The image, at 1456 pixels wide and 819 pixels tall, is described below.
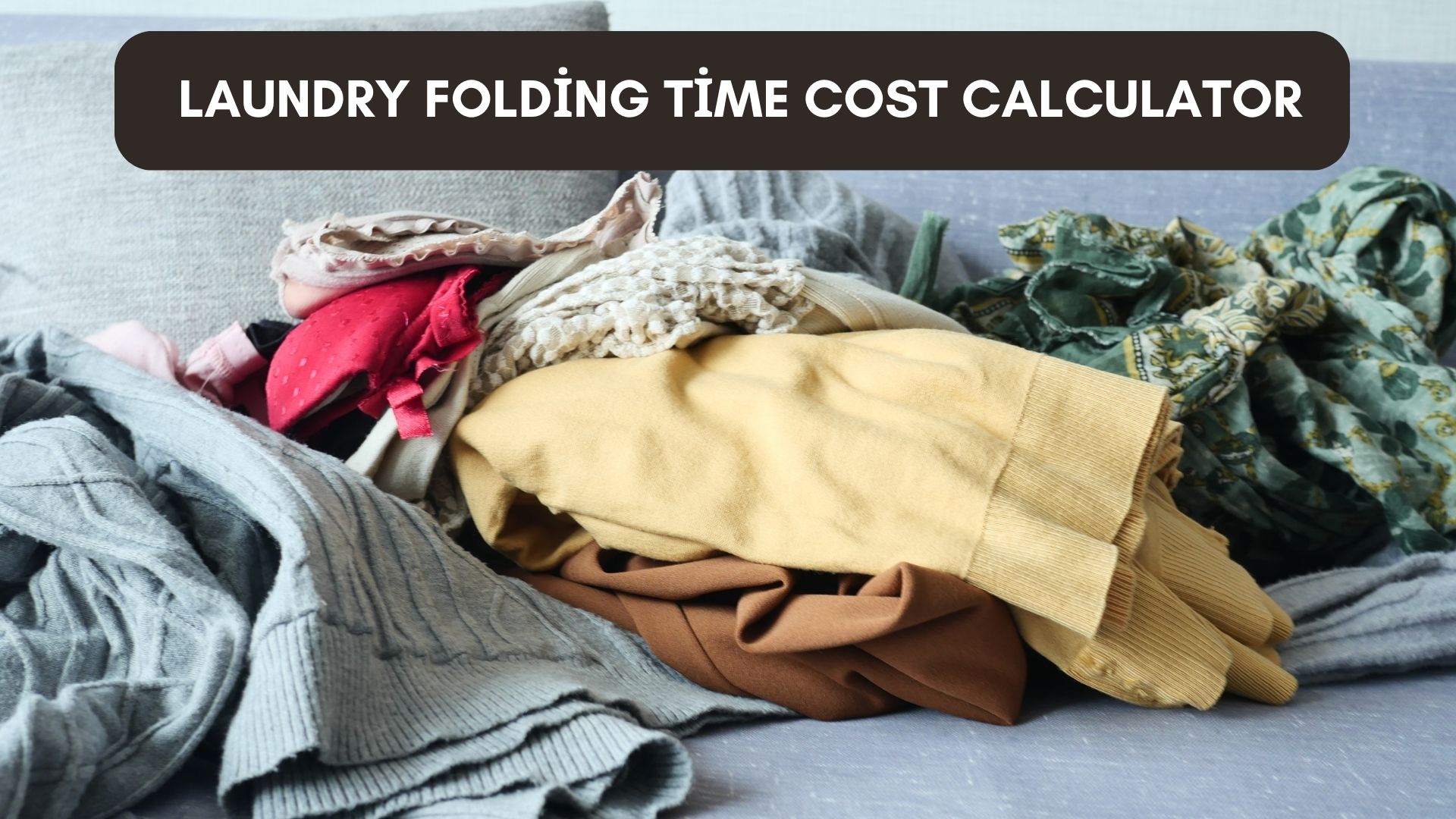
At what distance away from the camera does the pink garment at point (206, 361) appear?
90cm

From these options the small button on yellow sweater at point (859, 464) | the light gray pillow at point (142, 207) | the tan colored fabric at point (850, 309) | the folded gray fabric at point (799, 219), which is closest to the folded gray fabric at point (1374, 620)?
the small button on yellow sweater at point (859, 464)

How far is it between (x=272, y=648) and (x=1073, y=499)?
16.5 inches

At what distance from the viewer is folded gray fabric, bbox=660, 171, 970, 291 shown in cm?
104

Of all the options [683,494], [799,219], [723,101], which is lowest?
[683,494]

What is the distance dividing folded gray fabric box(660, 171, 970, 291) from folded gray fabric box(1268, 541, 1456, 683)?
426mm

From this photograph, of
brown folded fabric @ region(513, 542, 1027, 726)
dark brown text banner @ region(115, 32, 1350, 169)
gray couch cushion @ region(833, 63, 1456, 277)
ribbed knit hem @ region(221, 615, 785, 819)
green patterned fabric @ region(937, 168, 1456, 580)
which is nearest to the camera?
ribbed knit hem @ region(221, 615, 785, 819)

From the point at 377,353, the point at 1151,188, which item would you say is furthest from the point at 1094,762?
the point at 1151,188

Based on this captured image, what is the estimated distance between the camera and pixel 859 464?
2.28ft

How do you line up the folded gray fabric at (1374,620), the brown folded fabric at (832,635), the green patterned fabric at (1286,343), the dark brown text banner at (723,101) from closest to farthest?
1. the brown folded fabric at (832,635)
2. the folded gray fabric at (1374,620)
3. the green patterned fabric at (1286,343)
4. the dark brown text banner at (723,101)

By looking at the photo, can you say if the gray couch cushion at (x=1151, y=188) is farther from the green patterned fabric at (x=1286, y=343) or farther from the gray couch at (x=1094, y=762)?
the gray couch at (x=1094, y=762)

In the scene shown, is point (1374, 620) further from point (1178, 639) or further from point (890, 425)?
point (890, 425)

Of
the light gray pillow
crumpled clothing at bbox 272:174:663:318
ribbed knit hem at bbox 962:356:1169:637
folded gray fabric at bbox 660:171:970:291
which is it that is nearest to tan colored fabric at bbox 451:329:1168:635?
ribbed knit hem at bbox 962:356:1169:637

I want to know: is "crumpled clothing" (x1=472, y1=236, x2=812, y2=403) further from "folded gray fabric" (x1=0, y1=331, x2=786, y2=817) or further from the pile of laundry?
"folded gray fabric" (x1=0, y1=331, x2=786, y2=817)

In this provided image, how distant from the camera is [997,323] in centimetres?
104
